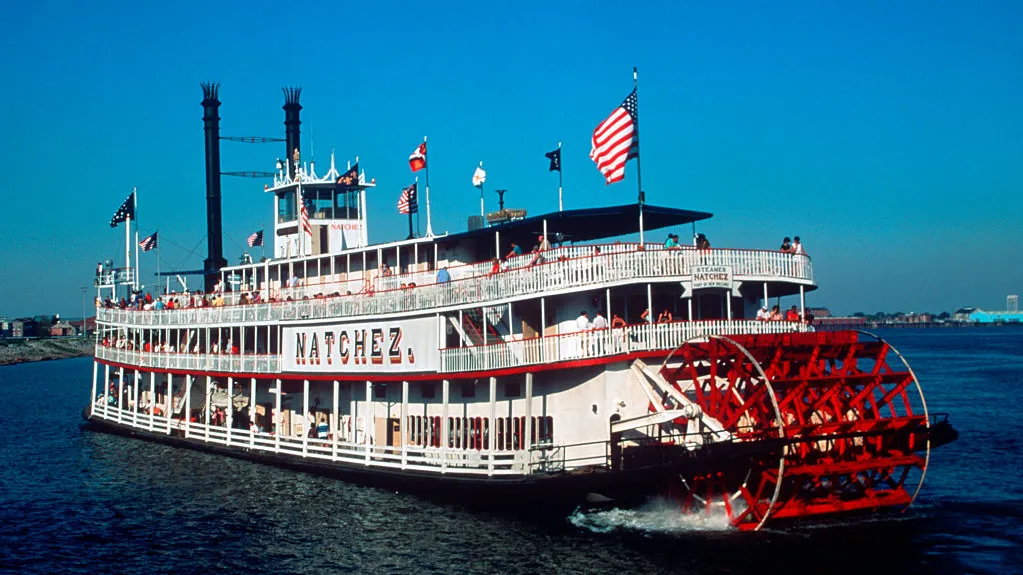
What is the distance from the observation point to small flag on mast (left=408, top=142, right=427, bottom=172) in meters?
30.2

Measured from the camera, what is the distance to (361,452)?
2611 centimetres

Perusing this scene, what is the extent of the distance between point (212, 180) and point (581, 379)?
102ft

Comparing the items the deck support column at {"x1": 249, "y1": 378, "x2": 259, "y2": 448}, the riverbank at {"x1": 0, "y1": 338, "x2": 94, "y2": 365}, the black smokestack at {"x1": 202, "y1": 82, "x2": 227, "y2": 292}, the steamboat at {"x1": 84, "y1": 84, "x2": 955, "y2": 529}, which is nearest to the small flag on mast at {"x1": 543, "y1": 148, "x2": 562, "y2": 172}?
the steamboat at {"x1": 84, "y1": 84, "x2": 955, "y2": 529}

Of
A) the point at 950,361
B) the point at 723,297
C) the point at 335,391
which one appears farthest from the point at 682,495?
the point at 950,361

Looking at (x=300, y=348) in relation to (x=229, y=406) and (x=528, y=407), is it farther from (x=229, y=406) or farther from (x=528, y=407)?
(x=528, y=407)

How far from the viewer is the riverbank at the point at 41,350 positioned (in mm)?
127956

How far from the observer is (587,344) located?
68.5 feet

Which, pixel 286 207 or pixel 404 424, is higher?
pixel 286 207

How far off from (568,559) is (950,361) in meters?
76.7

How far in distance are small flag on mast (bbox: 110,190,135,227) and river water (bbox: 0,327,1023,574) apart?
11.8 meters

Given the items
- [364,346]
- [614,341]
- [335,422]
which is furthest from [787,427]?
[335,422]

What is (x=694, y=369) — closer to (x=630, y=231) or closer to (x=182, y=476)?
(x=630, y=231)

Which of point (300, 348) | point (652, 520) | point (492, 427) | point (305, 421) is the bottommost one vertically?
point (652, 520)

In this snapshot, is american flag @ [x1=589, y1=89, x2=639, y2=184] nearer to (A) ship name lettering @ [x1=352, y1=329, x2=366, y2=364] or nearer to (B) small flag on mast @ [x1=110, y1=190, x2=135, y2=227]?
(A) ship name lettering @ [x1=352, y1=329, x2=366, y2=364]
